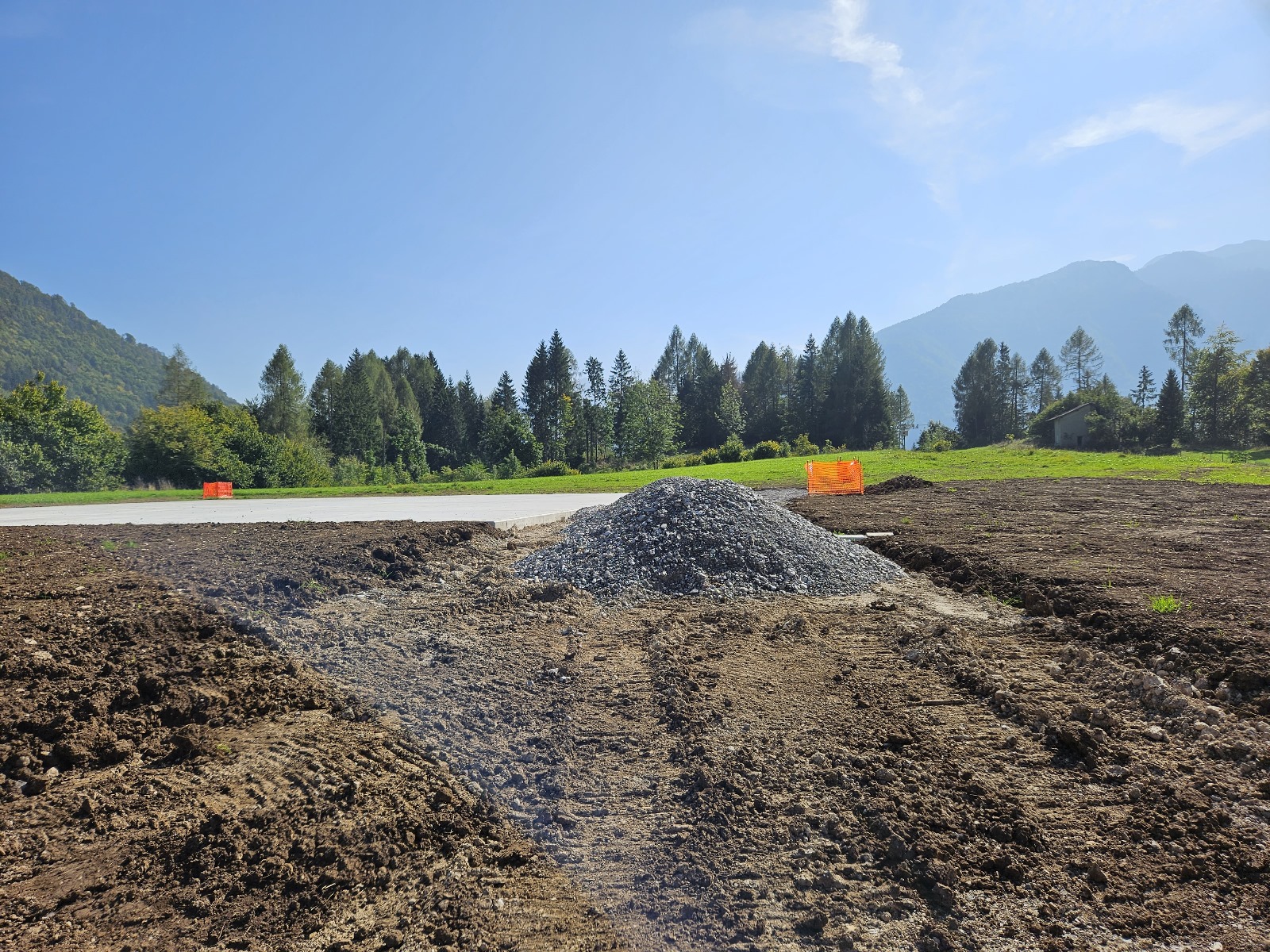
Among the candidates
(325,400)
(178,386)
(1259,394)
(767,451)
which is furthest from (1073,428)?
(178,386)

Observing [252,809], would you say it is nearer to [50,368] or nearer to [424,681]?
[424,681]

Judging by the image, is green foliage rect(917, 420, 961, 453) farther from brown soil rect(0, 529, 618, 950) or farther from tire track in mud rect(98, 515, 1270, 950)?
brown soil rect(0, 529, 618, 950)

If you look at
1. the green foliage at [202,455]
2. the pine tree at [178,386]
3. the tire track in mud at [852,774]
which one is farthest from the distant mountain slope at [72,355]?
the tire track in mud at [852,774]

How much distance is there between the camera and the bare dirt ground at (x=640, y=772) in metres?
2.34

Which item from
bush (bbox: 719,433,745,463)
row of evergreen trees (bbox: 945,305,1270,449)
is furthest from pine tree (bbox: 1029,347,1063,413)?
bush (bbox: 719,433,745,463)

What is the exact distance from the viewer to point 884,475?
26.0 m

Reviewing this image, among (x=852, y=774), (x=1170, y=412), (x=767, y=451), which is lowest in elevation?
(x=852, y=774)

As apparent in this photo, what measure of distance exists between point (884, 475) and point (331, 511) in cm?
2161

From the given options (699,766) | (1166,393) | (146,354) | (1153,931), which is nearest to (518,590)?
(699,766)

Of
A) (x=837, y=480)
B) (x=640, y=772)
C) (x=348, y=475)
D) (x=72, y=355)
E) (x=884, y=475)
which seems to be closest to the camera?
(x=640, y=772)

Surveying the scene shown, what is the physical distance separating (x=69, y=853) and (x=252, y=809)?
2.21 ft

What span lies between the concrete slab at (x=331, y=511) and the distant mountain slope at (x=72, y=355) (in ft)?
184

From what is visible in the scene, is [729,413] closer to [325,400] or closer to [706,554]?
[325,400]

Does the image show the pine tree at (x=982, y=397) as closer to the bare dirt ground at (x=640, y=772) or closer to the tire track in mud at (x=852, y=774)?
the bare dirt ground at (x=640, y=772)
